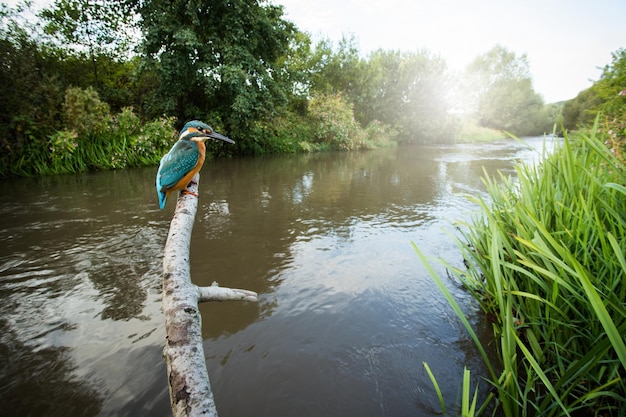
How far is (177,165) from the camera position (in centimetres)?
211

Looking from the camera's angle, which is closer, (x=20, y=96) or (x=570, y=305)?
(x=570, y=305)

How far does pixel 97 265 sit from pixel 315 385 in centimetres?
283

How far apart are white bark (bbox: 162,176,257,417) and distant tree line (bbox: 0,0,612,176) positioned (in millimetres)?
9743

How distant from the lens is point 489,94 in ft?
124

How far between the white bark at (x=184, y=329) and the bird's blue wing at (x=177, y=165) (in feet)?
2.51

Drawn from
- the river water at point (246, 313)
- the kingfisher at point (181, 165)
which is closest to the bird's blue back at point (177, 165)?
the kingfisher at point (181, 165)

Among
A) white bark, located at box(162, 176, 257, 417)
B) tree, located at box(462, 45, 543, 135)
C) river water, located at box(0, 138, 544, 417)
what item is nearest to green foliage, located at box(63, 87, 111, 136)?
river water, located at box(0, 138, 544, 417)

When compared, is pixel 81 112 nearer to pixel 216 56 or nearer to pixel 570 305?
pixel 216 56

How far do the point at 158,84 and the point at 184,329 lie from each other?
50.3 feet

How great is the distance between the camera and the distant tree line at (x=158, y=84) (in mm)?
8109

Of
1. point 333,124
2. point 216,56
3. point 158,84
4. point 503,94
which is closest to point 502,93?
point 503,94

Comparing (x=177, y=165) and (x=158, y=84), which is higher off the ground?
(x=158, y=84)

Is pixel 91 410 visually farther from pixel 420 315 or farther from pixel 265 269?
pixel 420 315

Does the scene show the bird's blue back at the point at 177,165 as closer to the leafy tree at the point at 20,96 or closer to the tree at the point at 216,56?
the leafy tree at the point at 20,96
